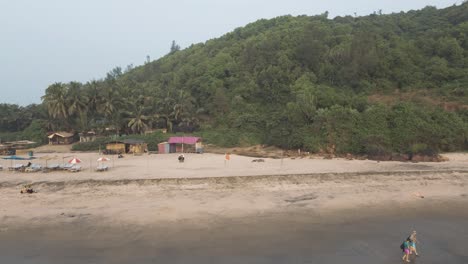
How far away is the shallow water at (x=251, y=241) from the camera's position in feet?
47.1

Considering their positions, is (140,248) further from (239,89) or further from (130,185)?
(239,89)

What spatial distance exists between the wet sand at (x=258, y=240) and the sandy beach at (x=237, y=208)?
0.19 feet

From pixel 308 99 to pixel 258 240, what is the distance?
32219 mm

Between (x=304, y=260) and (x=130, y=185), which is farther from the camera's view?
(x=130, y=185)

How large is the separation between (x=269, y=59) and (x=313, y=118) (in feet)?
86.3

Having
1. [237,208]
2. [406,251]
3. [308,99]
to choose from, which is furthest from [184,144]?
[406,251]

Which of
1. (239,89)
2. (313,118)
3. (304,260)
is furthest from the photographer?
(239,89)

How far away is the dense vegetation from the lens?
39188 millimetres

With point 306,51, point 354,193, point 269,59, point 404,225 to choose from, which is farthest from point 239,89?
point 404,225

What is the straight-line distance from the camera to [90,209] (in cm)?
2042

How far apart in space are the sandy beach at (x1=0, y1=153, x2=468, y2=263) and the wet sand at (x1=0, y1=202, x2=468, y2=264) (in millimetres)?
58

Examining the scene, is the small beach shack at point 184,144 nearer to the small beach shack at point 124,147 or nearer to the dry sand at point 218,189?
the small beach shack at point 124,147

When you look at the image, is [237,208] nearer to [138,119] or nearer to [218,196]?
[218,196]

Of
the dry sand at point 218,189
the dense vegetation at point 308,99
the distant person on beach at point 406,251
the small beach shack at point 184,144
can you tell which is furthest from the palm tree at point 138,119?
the distant person on beach at point 406,251
